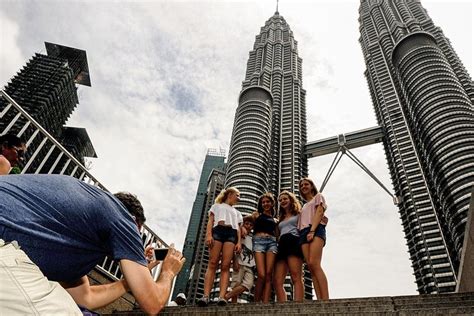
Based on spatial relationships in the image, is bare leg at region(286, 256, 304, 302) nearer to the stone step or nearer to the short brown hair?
the short brown hair

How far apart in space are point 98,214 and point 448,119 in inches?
3579

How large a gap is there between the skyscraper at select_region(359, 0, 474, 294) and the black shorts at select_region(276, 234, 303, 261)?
75198 millimetres

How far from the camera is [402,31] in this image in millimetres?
101688

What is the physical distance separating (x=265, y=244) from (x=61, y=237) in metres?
4.08

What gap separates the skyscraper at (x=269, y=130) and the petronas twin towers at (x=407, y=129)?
33 cm

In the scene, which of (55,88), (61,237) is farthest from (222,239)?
(55,88)

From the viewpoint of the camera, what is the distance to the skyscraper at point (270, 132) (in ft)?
281

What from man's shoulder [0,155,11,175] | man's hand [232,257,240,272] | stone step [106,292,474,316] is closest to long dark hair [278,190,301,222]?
man's hand [232,257,240,272]

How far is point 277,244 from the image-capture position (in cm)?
511

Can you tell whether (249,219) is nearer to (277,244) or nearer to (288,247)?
(277,244)

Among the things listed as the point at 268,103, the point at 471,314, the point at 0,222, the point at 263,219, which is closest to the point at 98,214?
the point at 0,222

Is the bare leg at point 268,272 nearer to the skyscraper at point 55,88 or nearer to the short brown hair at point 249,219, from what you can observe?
the short brown hair at point 249,219

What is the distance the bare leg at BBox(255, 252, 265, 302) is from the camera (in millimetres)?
4879

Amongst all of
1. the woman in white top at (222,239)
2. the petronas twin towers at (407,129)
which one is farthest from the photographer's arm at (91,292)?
the petronas twin towers at (407,129)
